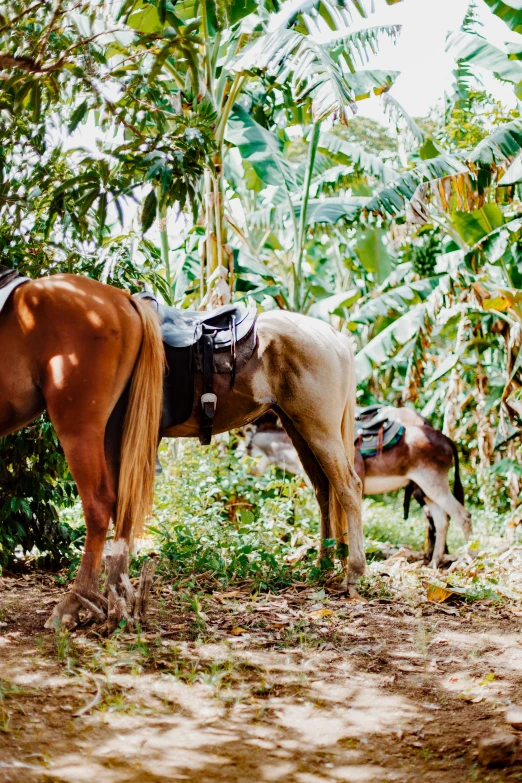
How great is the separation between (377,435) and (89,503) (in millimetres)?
4955

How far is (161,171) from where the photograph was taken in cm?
353

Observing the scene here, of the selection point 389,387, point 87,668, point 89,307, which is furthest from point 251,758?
point 389,387

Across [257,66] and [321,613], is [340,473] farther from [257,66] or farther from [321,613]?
[257,66]

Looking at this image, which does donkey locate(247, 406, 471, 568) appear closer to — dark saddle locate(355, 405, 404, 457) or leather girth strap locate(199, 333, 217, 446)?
dark saddle locate(355, 405, 404, 457)

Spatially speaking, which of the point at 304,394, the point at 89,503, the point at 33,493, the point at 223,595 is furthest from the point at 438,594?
the point at 33,493

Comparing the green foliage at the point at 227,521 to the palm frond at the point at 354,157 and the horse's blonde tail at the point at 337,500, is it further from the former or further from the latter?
the palm frond at the point at 354,157

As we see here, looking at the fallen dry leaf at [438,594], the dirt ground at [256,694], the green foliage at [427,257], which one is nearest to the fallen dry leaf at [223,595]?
the dirt ground at [256,694]

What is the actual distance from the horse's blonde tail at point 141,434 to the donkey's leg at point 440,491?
4.97 meters

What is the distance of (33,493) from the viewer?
4906 mm

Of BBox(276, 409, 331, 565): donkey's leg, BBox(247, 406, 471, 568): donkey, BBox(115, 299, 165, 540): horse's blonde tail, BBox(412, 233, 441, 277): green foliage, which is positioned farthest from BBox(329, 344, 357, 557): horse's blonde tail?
BBox(412, 233, 441, 277): green foliage

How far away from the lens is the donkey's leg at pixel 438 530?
7.55 meters

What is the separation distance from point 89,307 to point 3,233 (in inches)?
56.7

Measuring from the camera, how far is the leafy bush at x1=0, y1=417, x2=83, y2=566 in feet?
15.6

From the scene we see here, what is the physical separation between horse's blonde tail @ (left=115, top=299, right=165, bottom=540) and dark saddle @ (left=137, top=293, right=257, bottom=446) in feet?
1.28
